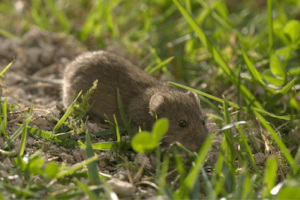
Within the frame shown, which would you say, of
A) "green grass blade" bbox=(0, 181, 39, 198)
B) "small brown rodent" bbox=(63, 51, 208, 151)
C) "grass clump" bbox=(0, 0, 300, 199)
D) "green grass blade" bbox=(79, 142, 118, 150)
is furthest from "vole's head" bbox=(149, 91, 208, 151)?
"green grass blade" bbox=(0, 181, 39, 198)

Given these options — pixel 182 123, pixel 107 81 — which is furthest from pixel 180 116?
pixel 107 81

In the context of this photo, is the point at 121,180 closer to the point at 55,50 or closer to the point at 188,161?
the point at 188,161

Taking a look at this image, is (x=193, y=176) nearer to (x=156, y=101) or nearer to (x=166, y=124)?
(x=166, y=124)

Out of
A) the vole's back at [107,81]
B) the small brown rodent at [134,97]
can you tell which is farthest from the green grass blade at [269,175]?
the vole's back at [107,81]

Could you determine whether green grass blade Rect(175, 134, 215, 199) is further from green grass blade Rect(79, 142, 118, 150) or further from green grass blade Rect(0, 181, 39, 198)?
green grass blade Rect(0, 181, 39, 198)

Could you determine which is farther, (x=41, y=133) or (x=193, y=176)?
(x=41, y=133)

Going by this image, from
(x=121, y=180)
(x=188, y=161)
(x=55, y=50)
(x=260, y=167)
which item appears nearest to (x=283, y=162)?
(x=260, y=167)

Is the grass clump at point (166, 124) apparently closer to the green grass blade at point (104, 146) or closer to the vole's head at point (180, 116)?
the green grass blade at point (104, 146)

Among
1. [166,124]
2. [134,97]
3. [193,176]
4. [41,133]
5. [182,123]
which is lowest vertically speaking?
[182,123]
